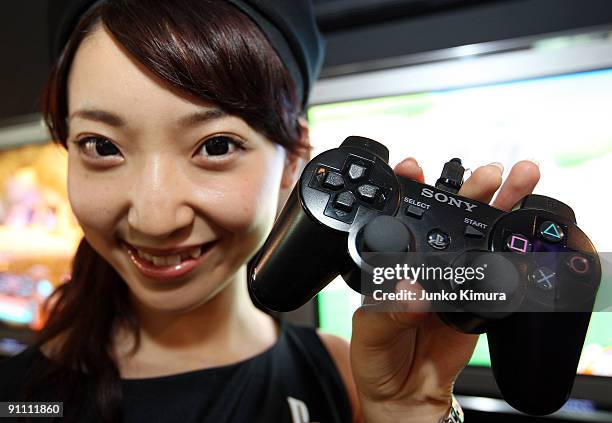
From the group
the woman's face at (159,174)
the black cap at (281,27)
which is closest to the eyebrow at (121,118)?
the woman's face at (159,174)

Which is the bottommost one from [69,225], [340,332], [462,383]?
[462,383]

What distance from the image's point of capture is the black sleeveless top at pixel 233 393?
2.06 ft

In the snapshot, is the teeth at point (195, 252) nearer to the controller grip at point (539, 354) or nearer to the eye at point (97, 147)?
the eye at point (97, 147)

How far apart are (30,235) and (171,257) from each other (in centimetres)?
82

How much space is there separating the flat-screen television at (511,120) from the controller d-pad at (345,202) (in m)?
0.37

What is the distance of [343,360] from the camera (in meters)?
0.79

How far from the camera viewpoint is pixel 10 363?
2.23 feet

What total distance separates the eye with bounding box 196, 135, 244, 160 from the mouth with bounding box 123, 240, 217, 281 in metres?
0.11

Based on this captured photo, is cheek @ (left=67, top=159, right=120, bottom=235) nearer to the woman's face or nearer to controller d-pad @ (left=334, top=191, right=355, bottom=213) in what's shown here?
the woman's face

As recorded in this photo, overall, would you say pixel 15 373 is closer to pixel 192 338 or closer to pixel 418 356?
pixel 192 338

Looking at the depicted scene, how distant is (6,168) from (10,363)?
0.73 m

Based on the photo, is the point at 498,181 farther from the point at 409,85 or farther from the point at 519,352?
the point at 409,85

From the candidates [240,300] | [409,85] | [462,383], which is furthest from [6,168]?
[462,383]

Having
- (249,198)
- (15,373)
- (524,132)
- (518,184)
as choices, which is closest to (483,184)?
(518,184)
